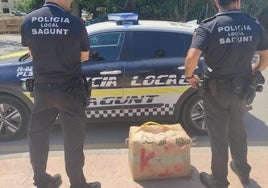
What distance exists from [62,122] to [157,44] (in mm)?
2405

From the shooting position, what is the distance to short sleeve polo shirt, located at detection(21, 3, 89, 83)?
3.07 metres

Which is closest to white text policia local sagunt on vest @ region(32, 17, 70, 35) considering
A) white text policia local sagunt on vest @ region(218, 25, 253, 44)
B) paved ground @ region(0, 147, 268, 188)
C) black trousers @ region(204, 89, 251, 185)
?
white text policia local sagunt on vest @ region(218, 25, 253, 44)

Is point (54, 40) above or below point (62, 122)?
above

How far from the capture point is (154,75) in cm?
520

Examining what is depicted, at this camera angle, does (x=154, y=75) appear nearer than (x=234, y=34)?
No

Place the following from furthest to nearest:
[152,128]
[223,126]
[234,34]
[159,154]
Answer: [152,128], [159,154], [223,126], [234,34]

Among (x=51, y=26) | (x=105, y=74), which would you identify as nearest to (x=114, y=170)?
(x=105, y=74)

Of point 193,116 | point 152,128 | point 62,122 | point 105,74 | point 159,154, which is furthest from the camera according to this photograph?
point 193,116

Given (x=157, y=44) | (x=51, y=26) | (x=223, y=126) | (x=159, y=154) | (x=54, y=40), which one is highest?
(x=51, y=26)

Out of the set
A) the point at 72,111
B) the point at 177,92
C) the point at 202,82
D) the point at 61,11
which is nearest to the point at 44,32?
the point at 61,11

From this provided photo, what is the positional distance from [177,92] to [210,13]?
11422mm

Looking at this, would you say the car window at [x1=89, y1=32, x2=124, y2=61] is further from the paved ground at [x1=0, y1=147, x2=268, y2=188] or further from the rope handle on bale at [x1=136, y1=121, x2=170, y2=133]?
the rope handle on bale at [x1=136, y1=121, x2=170, y2=133]

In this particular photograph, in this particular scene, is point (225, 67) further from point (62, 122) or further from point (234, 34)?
point (62, 122)

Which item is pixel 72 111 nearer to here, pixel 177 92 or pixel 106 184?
pixel 106 184
